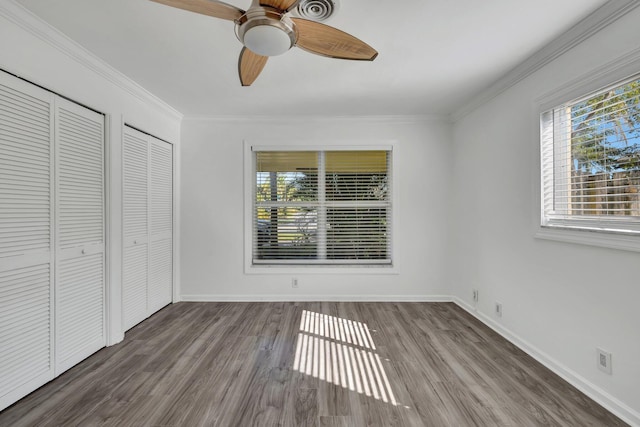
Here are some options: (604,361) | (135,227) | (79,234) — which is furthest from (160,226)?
(604,361)

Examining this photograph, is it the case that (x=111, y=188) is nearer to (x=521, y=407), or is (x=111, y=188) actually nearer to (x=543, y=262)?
(x=521, y=407)

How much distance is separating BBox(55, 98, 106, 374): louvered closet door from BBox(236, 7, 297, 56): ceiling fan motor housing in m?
1.69

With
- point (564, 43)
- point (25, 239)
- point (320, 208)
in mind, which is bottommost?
point (25, 239)

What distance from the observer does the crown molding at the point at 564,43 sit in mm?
1696

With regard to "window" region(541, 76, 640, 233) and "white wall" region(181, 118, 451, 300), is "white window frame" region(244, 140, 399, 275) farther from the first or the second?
"window" region(541, 76, 640, 233)

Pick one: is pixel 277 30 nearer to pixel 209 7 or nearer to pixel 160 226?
pixel 209 7

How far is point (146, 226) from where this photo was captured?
126 inches

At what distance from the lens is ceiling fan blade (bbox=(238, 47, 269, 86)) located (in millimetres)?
1778

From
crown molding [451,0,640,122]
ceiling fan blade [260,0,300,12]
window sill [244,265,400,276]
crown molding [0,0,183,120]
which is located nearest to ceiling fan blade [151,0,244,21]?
ceiling fan blade [260,0,300,12]

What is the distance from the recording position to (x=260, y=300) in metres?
3.84

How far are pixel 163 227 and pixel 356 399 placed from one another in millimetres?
2883

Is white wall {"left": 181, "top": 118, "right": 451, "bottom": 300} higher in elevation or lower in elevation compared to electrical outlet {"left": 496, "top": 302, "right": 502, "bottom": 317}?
higher

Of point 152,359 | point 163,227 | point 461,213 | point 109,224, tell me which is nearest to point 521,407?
point 461,213

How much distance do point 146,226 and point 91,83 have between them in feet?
4.75
